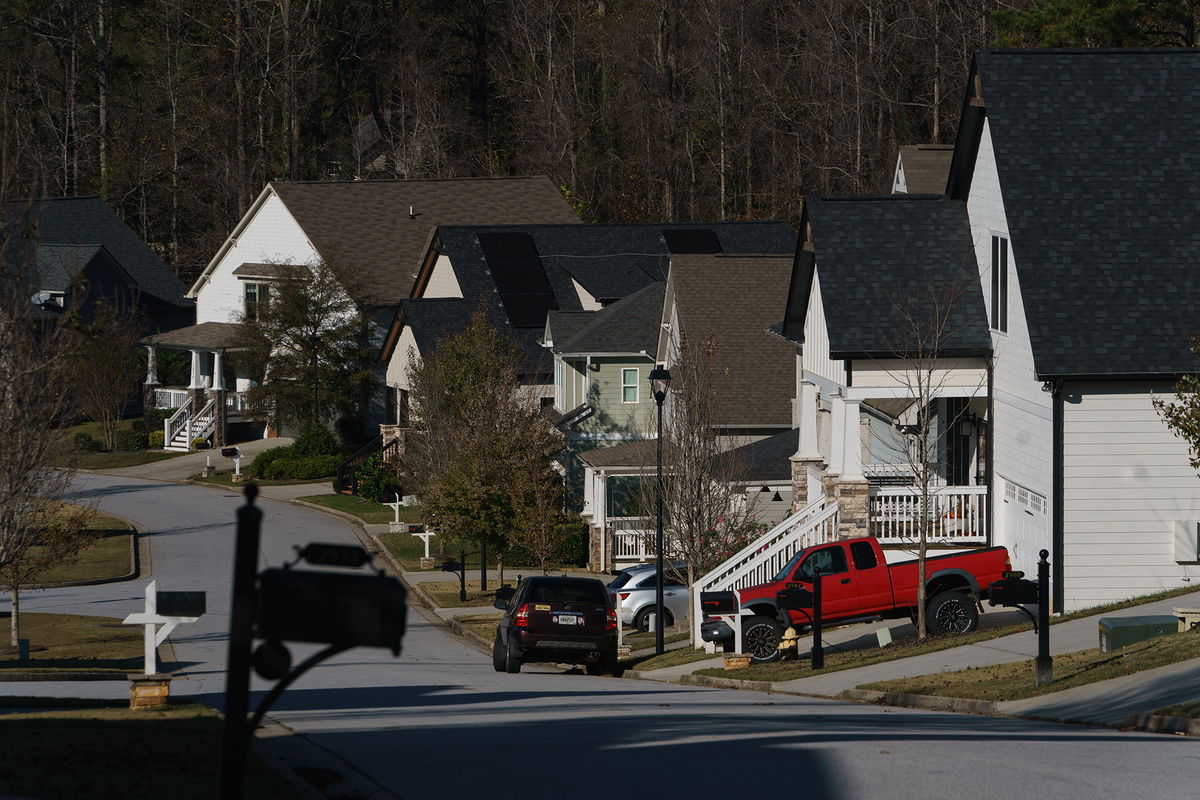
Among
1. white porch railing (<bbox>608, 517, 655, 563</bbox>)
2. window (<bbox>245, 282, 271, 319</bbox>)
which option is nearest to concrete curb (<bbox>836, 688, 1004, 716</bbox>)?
white porch railing (<bbox>608, 517, 655, 563</bbox>)

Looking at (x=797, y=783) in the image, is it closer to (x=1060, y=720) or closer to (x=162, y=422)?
(x=1060, y=720)

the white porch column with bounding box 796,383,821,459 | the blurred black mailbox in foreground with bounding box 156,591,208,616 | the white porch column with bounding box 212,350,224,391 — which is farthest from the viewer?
the white porch column with bounding box 212,350,224,391

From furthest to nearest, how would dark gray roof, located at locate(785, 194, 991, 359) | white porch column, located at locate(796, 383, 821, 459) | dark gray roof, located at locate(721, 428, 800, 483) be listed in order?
dark gray roof, located at locate(721, 428, 800, 483), white porch column, located at locate(796, 383, 821, 459), dark gray roof, located at locate(785, 194, 991, 359)

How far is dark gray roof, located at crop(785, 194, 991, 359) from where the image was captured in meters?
25.6

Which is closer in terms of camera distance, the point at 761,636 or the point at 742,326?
the point at 761,636

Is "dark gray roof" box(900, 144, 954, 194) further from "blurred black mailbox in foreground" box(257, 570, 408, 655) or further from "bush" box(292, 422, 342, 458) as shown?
"blurred black mailbox in foreground" box(257, 570, 408, 655)

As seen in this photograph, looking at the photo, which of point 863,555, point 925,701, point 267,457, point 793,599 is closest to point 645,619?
point 863,555

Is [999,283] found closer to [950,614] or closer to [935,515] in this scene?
[935,515]

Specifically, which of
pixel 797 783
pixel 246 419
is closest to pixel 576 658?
pixel 797 783

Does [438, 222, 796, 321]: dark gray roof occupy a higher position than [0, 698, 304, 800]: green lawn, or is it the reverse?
[438, 222, 796, 321]: dark gray roof

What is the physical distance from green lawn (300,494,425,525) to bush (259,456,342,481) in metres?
3.40

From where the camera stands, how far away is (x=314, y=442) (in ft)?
179

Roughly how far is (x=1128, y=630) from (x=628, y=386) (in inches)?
1084

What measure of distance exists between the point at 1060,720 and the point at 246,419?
48755mm
